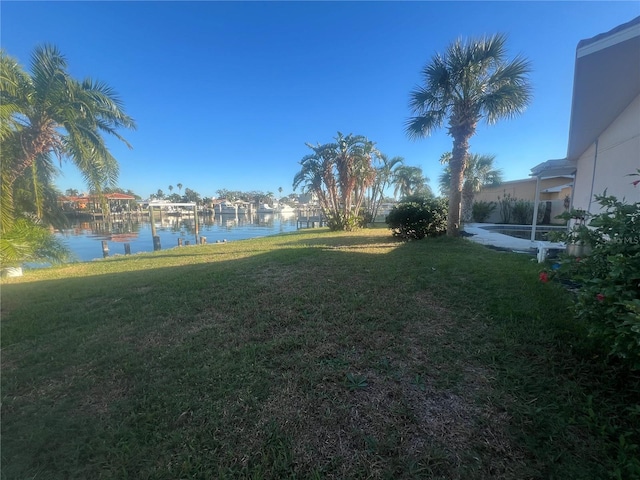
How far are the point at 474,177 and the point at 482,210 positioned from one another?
2775 mm

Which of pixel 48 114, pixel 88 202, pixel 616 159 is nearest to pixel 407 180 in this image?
pixel 616 159

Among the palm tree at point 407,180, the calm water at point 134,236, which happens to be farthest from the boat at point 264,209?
the palm tree at point 407,180

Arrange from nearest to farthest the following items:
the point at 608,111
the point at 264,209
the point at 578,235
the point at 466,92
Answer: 1. the point at 578,235
2. the point at 608,111
3. the point at 466,92
4. the point at 264,209

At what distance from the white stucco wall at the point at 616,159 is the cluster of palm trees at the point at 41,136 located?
1305cm

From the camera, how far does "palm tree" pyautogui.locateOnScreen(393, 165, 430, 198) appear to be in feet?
86.5

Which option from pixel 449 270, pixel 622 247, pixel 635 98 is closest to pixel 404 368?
pixel 622 247

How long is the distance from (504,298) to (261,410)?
3746 millimetres

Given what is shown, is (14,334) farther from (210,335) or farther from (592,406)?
(592,406)

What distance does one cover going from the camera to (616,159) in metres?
5.73

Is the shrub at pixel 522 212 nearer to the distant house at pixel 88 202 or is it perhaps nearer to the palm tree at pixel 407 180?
the palm tree at pixel 407 180

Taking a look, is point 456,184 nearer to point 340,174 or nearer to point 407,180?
point 340,174

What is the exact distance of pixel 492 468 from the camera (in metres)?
1.68

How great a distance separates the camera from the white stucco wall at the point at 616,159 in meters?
4.93

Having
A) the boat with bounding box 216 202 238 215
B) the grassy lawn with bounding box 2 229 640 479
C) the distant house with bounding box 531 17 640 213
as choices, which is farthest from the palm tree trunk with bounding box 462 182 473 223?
the boat with bounding box 216 202 238 215
